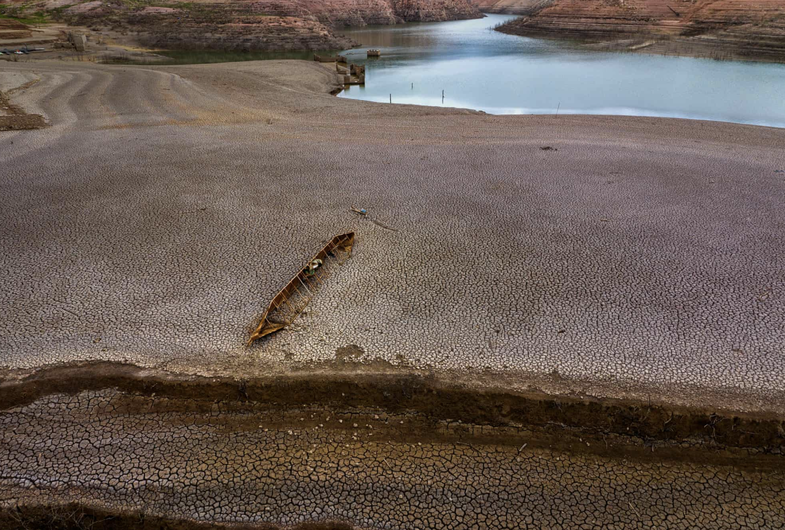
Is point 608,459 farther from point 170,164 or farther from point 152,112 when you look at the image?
point 152,112

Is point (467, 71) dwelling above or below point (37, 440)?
above

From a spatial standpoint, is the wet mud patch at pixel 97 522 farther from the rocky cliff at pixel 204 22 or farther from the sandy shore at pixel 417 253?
the rocky cliff at pixel 204 22

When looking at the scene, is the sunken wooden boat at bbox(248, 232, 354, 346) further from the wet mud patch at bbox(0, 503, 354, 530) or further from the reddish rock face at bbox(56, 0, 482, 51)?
the reddish rock face at bbox(56, 0, 482, 51)

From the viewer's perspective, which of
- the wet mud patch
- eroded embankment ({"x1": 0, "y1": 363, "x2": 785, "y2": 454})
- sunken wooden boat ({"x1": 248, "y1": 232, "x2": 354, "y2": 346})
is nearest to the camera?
the wet mud patch

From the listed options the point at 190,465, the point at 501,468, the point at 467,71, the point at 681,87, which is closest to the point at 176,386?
the point at 190,465

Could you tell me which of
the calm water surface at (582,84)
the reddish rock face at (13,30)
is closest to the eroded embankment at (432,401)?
the calm water surface at (582,84)

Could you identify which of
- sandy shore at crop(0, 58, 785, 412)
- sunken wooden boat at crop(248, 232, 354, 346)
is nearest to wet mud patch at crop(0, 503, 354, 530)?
sandy shore at crop(0, 58, 785, 412)

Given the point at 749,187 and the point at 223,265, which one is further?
the point at 749,187
